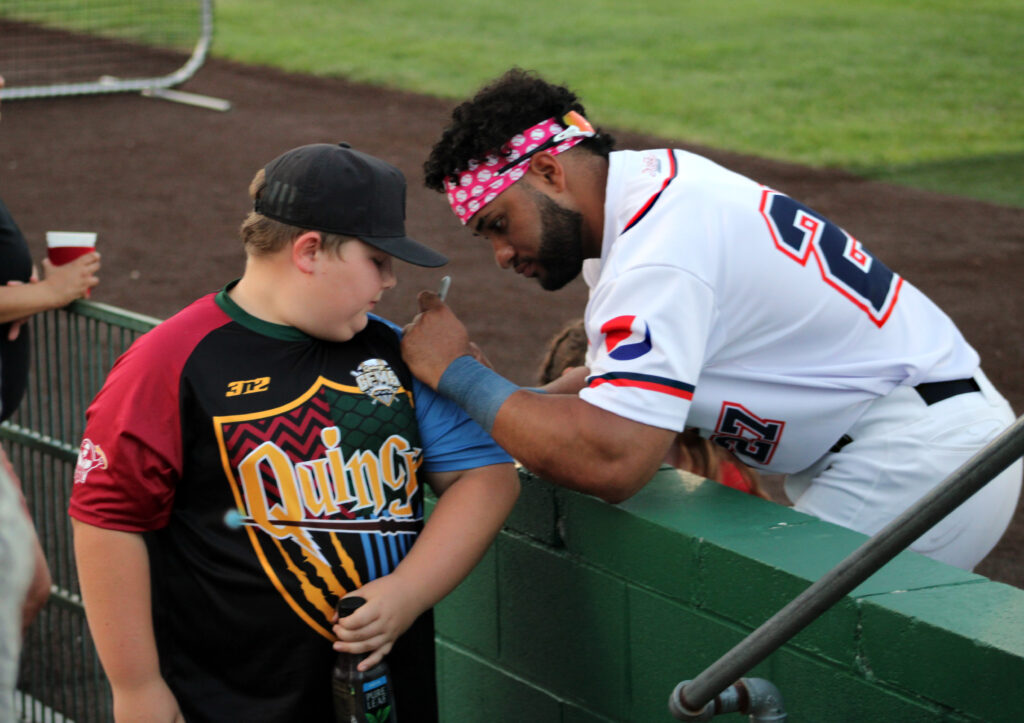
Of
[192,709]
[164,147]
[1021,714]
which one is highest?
[1021,714]

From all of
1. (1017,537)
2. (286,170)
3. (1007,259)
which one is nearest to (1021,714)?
(286,170)

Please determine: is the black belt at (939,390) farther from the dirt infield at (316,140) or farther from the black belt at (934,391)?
the dirt infield at (316,140)

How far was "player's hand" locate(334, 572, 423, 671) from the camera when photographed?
2.40m

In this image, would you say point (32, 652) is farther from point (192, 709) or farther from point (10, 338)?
point (192, 709)

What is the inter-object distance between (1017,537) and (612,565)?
3666 millimetres

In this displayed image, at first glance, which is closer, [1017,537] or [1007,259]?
[1017,537]

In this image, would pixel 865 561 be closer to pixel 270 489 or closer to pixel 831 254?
pixel 270 489

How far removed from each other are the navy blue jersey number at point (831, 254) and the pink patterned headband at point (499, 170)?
0.49 metres

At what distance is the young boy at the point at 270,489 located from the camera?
2408 millimetres

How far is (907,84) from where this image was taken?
17.0m

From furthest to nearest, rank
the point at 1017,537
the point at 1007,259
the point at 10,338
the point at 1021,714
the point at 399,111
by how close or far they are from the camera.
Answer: the point at 399,111 < the point at 1007,259 < the point at 1017,537 < the point at 10,338 < the point at 1021,714

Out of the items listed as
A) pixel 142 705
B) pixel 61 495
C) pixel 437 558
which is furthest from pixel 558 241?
pixel 61 495

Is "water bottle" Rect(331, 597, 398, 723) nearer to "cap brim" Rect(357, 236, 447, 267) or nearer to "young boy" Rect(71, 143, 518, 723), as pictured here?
"young boy" Rect(71, 143, 518, 723)

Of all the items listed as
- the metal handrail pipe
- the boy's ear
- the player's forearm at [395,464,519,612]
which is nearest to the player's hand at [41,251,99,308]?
the boy's ear
